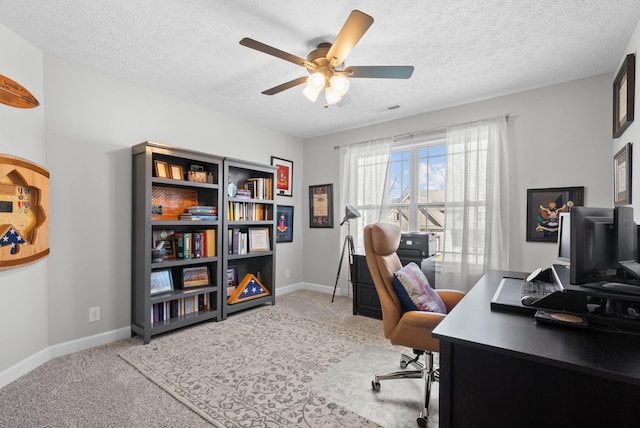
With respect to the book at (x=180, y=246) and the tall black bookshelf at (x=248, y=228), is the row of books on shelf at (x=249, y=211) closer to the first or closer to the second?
the tall black bookshelf at (x=248, y=228)

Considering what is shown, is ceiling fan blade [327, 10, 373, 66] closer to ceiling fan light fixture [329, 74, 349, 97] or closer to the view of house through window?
ceiling fan light fixture [329, 74, 349, 97]

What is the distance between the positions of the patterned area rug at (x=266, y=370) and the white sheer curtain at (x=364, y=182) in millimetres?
1574

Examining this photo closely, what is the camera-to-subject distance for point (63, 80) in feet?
8.20

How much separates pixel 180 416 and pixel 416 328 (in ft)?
4.85

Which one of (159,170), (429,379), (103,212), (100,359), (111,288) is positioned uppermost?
(159,170)

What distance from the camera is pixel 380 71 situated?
209 centimetres

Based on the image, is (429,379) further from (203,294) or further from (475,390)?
(203,294)

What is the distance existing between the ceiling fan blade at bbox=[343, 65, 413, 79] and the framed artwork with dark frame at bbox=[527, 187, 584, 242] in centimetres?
199

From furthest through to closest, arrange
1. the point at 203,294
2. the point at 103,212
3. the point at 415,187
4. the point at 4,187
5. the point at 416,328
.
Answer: the point at 415,187 → the point at 203,294 → the point at 103,212 → the point at 4,187 → the point at 416,328

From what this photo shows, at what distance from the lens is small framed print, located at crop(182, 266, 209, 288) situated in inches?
126

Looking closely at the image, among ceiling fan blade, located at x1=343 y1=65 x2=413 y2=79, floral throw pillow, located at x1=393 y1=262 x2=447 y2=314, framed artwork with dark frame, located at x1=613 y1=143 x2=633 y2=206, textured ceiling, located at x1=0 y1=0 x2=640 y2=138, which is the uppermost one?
textured ceiling, located at x1=0 y1=0 x2=640 y2=138

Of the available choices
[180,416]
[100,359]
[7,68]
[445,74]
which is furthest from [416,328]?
[7,68]

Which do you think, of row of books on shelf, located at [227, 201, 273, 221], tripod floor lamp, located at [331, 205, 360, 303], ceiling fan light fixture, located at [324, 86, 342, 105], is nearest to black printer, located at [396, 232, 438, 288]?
tripod floor lamp, located at [331, 205, 360, 303]

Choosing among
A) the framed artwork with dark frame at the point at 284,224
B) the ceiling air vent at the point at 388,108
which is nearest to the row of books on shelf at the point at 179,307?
the framed artwork with dark frame at the point at 284,224
